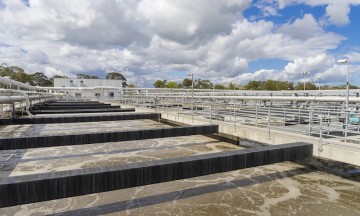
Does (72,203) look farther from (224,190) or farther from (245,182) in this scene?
(245,182)

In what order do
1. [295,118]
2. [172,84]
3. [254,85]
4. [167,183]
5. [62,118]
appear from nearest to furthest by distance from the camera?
[167,183] < [62,118] < [295,118] < [254,85] < [172,84]

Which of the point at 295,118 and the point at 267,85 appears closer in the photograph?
the point at 295,118

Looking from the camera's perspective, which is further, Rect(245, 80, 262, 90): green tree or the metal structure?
Rect(245, 80, 262, 90): green tree

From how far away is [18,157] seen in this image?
11.8 m

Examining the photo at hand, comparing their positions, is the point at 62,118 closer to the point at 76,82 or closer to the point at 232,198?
the point at 232,198

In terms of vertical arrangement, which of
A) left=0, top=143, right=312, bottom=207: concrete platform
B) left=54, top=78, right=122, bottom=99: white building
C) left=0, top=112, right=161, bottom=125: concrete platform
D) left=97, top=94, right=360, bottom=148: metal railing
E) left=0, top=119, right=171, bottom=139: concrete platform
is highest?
left=54, top=78, right=122, bottom=99: white building

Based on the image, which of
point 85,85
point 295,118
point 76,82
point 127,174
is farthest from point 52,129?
point 85,85

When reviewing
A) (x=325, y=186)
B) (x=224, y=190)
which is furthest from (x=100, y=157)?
(x=325, y=186)

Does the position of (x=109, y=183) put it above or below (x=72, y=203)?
above

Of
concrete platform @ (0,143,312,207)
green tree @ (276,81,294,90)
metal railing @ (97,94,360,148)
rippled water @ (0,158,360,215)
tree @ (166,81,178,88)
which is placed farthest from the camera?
tree @ (166,81,178,88)

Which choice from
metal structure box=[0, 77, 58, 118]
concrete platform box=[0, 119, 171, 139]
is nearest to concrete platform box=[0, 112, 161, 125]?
concrete platform box=[0, 119, 171, 139]

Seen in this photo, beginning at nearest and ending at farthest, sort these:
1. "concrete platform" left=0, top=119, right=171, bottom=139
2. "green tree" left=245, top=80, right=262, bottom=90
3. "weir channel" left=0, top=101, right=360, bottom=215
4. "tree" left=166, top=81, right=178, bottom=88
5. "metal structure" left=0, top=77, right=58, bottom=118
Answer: "weir channel" left=0, top=101, right=360, bottom=215 < "metal structure" left=0, top=77, right=58, bottom=118 < "concrete platform" left=0, top=119, right=171, bottom=139 < "green tree" left=245, top=80, right=262, bottom=90 < "tree" left=166, top=81, right=178, bottom=88

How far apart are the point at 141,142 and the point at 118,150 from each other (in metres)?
2.01

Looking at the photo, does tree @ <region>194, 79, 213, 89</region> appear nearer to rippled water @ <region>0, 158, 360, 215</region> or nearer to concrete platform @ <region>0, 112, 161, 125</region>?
concrete platform @ <region>0, 112, 161, 125</region>
